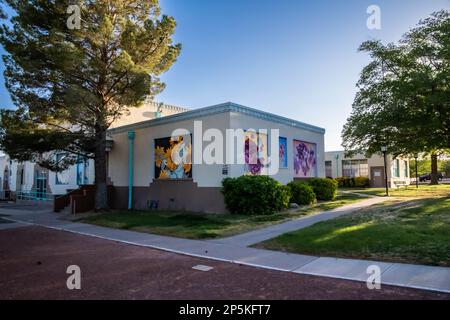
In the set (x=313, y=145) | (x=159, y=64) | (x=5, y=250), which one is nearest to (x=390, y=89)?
(x=313, y=145)

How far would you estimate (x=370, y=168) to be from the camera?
124 ft

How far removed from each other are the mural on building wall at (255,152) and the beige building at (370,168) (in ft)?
74.7

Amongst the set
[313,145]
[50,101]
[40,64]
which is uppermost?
[40,64]

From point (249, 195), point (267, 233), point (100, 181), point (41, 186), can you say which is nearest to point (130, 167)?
point (100, 181)

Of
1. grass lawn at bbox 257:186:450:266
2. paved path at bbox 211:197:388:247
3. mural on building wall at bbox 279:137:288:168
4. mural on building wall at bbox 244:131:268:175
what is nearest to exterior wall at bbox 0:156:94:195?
mural on building wall at bbox 244:131:268:175

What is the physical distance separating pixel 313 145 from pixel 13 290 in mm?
18678

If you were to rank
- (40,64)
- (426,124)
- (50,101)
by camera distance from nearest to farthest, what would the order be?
(40,64), (50,101), (426,124)

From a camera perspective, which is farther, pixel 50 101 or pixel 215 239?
pixel 50 101

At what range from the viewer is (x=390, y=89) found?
1742 centimetres

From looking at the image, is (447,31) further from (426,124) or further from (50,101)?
(50,101)

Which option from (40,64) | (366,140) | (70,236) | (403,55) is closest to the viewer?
(70,236)

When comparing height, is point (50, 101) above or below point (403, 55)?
below

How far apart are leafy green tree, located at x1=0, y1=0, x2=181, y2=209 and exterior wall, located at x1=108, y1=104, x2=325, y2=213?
2615mm

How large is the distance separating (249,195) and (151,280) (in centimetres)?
849
